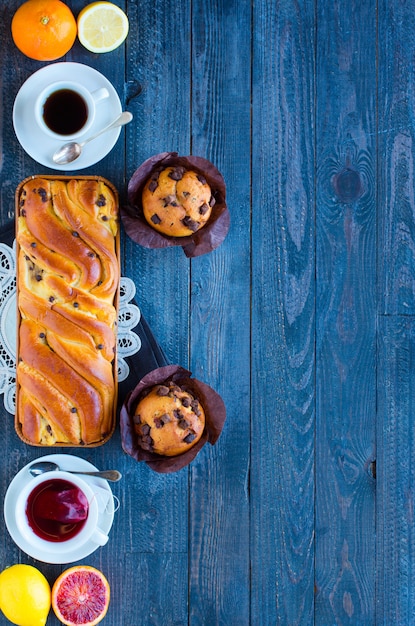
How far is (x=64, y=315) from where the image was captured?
1.69 metres

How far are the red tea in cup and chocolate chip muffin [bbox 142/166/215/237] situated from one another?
73cm

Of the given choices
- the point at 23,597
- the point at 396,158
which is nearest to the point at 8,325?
the point at 23,597

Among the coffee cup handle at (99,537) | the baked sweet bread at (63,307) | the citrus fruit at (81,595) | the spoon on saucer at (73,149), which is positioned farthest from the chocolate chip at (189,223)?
the citrus fruit at (81,595)

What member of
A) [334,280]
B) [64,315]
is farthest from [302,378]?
[64,315]

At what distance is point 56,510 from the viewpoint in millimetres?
1724

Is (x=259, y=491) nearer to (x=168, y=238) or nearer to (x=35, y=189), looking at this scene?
(x=168, y=238)

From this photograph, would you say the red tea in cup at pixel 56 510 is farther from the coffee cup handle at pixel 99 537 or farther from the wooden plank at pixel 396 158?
the wooden plank at pixel 396 158

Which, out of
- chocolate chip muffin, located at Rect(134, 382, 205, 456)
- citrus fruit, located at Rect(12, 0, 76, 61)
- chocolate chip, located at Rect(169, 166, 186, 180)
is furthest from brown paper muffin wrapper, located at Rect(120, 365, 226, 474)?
citrus fruit, located at Rect(12, 0, 76, 61)

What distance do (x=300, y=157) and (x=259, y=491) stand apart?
3.27 feet

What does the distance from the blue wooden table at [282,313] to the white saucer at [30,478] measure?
7 centimetres

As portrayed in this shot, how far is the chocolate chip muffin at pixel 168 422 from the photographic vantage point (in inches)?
65.6

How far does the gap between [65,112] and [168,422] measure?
34.1 inches

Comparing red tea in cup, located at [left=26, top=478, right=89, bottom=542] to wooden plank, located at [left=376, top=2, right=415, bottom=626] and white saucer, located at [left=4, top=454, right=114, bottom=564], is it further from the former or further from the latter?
wooden plank, located at [left=376, top=2, right=415, bottom=626]

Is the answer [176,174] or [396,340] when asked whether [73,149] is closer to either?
[176,174]
